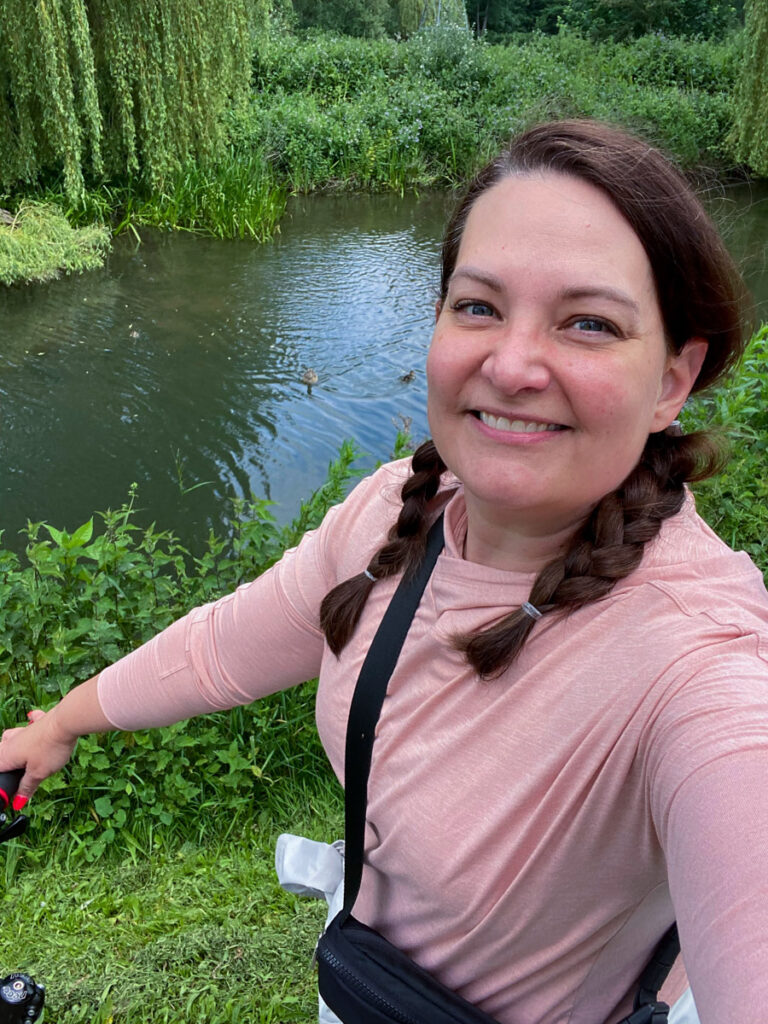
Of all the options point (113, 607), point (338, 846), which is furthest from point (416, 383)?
point (338, 846)

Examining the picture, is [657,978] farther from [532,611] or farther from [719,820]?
[532,611]

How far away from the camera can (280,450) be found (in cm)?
656

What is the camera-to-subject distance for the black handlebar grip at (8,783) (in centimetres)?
160

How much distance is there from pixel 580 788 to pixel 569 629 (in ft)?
0.58

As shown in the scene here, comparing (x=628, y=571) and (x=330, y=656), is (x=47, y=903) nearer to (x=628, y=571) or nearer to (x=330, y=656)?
(x=330, y=656)

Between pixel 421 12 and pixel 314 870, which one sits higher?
pixel 314 870

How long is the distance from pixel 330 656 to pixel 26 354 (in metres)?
7.25

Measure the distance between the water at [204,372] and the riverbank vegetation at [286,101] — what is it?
0.89 meters

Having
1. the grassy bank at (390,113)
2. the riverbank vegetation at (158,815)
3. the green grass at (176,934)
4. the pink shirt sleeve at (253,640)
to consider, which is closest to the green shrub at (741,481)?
the riverbank vegetation at (158,815)

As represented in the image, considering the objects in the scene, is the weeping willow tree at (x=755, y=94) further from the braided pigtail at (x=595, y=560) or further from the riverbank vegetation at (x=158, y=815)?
the braided pigtail at (x=595, y=560)

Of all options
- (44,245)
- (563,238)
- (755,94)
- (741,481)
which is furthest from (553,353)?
(755,94)

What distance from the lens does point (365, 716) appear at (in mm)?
1190

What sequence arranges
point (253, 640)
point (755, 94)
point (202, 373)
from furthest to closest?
point (755, 94) → point (202, 373) → point (253, 640)

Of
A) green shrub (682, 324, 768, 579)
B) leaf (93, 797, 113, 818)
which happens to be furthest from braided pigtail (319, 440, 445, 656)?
green shrub (682, 324, 768, 579)
